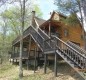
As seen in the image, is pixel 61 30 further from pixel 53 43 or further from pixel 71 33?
pixel 53 43

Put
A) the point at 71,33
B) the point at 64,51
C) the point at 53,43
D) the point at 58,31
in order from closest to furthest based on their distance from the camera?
the point at 64,51
the point at 53,43
the point at 58,31
the point at 71,33

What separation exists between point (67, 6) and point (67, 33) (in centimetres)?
465

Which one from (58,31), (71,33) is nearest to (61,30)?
(58,31)

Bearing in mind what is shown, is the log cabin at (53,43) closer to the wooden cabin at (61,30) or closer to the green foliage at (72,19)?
the wooden cabin at (61,30)

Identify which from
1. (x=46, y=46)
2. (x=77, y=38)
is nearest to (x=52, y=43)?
(x=46, y=46)

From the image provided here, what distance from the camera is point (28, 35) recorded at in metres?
25.9

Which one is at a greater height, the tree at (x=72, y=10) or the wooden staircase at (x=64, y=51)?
the tree at (x=72, y=10)

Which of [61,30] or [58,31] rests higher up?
[61,30]

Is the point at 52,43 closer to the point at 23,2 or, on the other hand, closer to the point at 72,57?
the point at 72,57

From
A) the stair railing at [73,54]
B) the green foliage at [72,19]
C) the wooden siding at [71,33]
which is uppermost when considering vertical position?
the green foliage at [72,19]

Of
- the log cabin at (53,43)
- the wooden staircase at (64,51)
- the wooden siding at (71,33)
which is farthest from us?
the wooden siding at (71,33)

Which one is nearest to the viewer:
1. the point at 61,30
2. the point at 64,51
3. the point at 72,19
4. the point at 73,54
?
the point at 73,54

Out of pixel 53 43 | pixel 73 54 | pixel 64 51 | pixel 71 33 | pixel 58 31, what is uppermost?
pixel 58 31

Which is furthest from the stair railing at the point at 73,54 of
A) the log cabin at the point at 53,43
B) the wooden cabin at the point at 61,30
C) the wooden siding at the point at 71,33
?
the wooden siding at the point at 71,33
